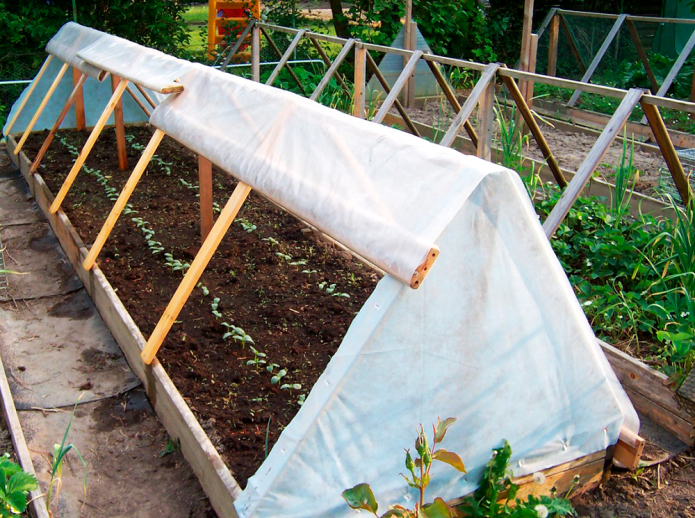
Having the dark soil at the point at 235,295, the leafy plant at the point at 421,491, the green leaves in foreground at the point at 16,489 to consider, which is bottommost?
the dark soil at the point at 235,295

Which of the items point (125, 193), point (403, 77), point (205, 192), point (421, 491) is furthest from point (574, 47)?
point (421, 491)

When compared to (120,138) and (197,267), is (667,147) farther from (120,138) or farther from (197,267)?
(120,138)

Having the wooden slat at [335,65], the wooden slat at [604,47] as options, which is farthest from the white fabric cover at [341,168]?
the wooden slat at [604,47]

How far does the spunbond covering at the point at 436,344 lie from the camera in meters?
2.26

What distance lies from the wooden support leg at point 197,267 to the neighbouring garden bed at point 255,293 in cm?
17

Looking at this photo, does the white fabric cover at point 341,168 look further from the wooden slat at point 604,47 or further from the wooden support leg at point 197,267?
the wooden slat at point 604,47

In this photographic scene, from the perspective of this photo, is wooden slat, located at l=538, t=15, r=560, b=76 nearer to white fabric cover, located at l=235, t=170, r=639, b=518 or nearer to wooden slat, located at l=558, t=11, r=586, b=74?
wooden slat, located at l=558, t=11, r=586, b=74

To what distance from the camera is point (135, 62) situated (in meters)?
4.96

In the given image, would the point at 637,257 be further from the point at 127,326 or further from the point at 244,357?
the point at 127,326

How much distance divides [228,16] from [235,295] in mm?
7864

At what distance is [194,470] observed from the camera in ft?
9.80

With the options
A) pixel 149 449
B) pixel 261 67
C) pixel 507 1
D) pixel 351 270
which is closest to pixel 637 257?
pixel 351 270

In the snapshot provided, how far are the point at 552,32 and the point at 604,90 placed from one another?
5900 mm

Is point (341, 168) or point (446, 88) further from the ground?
point (341, 168)
